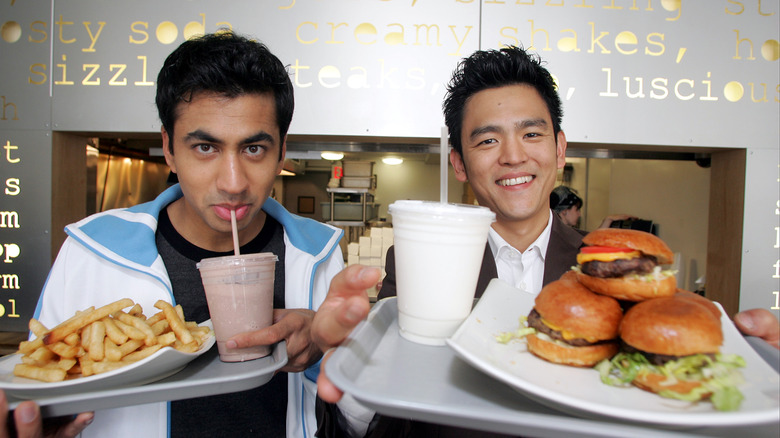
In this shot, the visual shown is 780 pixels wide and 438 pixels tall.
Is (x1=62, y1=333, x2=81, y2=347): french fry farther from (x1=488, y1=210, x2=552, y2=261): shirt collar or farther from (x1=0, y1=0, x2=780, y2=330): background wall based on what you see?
(x1=0, y1=0, x2=780, y2=330): background wall

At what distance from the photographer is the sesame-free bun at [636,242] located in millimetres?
902

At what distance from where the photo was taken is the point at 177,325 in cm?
105

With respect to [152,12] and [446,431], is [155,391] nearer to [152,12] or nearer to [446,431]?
[446,431]

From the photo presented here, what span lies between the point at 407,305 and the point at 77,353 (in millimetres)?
805

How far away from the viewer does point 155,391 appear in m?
0.85

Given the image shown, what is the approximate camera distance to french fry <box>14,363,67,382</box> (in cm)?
86

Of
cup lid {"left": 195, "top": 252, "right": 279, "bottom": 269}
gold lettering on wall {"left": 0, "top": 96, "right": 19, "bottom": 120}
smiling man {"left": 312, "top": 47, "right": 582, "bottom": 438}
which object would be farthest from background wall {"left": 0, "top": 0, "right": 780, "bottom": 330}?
cup lid {"left": 195, "top": 252, "right": 279, "bottom": 269}

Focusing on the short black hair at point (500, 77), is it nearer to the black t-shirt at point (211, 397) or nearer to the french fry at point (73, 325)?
the black t-shirt at point (211, 397)

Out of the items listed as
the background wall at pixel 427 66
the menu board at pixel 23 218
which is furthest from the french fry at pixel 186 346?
the menu board at pixel 23 218

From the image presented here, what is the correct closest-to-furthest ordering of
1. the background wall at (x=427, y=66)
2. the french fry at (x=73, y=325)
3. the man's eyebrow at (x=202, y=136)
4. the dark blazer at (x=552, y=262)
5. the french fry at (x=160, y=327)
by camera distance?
1. the french fry at (x=73, y=325)
2. the french fry at (x=160, y=327)
3. the man's eyebrow at (x=202, y=136)
4. the dark blazer at (x=552, y=262)
5. the background wall at (x=427, y=66)

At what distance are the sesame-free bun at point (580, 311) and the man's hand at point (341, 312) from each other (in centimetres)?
38

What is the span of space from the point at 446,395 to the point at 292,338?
61 cm

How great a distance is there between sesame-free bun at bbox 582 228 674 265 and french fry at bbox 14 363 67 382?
4.06 ft

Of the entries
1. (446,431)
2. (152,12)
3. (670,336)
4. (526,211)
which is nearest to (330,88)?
(152,12)
